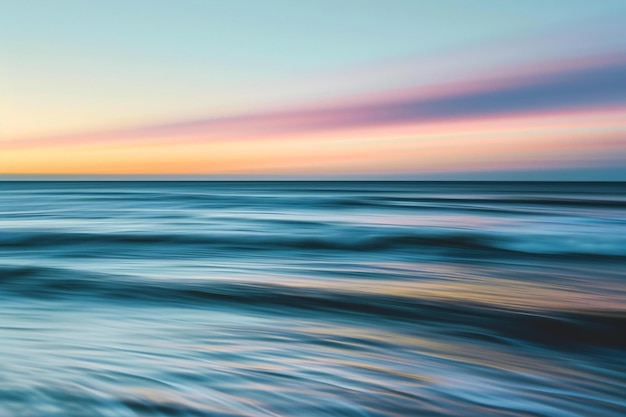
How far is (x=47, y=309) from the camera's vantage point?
5203mm

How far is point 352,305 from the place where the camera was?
538cm

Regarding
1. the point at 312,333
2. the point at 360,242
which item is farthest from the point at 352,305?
the point at 360,242

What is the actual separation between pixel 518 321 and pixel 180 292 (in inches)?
131

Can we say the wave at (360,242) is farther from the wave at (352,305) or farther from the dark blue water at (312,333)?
the wave at (352,305)

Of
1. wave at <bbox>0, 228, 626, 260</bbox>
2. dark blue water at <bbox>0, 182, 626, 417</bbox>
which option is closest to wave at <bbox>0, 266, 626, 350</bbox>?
dark blue water at <bbox>0, 182, 626, 417</bbox>

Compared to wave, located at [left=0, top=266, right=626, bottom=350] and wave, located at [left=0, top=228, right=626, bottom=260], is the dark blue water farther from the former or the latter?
wave, located at [left=0, top=228, right=626, bottom=260]

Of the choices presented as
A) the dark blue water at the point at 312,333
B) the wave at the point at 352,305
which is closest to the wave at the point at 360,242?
the dark blue water at the point at 312,333

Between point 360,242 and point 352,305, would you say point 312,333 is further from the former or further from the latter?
point 360,242

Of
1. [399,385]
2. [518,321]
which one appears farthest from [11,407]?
[518,321]

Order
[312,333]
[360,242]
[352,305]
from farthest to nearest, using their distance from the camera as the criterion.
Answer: [360,242], [352,305], [312,333]

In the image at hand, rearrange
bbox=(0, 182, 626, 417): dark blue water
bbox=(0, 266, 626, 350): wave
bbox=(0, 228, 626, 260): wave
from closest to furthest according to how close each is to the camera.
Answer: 1. bbox=(0, 182, 626, 417): dark blue water
2. bbox=(0, 266, 626, 350): wave
3. bbox=(0, 228, 626, 260): wave

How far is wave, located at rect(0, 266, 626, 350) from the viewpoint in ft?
14.5

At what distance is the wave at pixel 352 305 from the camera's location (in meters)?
4.43

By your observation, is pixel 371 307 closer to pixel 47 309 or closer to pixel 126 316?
pixel 126 316
